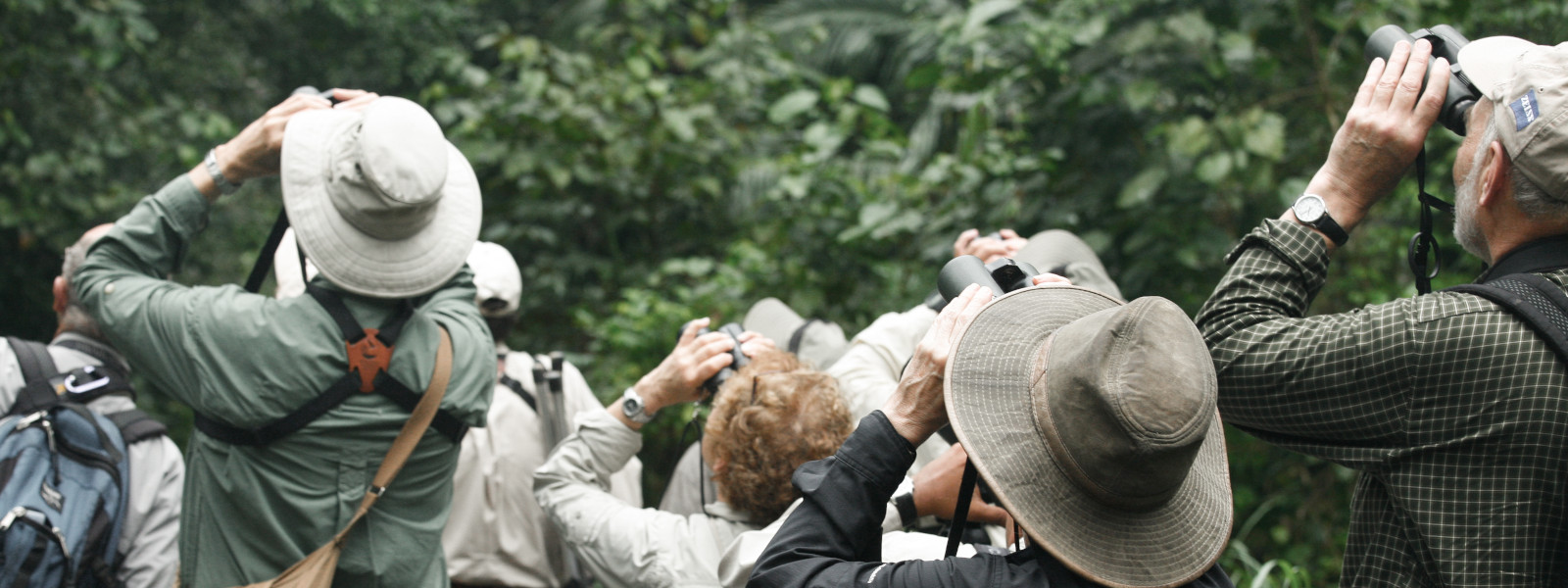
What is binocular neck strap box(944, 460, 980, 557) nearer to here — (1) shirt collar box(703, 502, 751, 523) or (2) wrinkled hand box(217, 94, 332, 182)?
(1) shirt collar box(703, 502, 751, 523)

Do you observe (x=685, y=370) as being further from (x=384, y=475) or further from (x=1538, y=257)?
(x=1538, y=257)

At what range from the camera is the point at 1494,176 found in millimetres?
1579

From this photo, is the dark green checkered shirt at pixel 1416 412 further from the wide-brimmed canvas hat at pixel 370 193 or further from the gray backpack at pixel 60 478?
the gray backpack at pixel 60 478

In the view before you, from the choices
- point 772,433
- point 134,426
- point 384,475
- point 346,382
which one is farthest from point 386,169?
point 134,426

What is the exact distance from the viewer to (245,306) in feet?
7.42

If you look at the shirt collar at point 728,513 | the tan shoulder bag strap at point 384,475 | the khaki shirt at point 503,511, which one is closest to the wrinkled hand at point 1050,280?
the shirt collar at point 728,513

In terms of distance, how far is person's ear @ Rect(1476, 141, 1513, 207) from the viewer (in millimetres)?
1562

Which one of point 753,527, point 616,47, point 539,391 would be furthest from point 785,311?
point 616,47

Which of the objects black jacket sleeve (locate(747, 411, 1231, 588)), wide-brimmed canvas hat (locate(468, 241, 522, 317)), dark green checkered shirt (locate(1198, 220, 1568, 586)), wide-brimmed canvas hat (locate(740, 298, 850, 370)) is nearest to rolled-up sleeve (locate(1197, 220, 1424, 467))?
dark green checkered shirt (locate(1198, 220, 1568, 586))

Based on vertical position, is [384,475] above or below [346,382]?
below

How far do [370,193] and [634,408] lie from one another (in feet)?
2.43

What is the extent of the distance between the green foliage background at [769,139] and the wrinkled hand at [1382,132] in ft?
8.20

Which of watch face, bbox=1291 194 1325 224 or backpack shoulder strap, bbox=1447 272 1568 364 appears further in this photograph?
watch face, bbox=1291 194 1325 224

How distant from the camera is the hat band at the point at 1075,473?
4.19 feet
